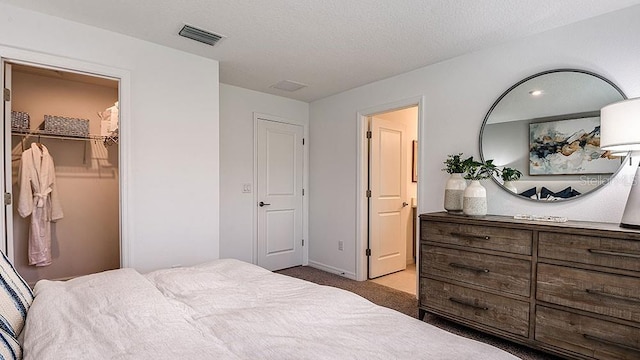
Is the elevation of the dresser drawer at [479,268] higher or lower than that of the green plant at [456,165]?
lower

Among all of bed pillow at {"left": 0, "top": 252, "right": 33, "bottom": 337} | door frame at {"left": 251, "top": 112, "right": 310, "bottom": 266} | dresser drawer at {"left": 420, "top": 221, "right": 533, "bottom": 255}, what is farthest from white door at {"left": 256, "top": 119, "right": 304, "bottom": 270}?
bed pillow at {"left": 0, "top": 252, "right": 33, "bottom": 337}

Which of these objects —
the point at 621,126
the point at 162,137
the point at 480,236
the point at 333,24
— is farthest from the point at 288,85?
the point at 621,126

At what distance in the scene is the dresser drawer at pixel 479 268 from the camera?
2119 millimetres

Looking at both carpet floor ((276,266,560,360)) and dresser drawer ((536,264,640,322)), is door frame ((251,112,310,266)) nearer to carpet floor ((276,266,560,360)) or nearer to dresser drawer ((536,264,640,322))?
carpet floor ((276,266,560,360))

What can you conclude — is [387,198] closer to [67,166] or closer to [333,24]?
[333,24]

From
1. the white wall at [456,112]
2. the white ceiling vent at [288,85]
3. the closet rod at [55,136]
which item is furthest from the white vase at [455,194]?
the closet rod at [55,136]

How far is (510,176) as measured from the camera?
253 centimetres

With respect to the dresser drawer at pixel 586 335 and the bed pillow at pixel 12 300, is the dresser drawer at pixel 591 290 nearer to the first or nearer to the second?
the dresser drawer at pixel 586 335

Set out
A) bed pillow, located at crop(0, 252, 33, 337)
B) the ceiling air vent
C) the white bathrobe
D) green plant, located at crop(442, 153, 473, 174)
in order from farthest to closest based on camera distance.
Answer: the white bathrobe, green plant, located at crop(442, 153, 473, 174), the ceiling air vent, bed pillow, located at crop(0, 252, 33, 337)

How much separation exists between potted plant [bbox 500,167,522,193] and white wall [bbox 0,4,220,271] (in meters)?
2.52

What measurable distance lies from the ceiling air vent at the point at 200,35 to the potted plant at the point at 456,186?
7.22 feet

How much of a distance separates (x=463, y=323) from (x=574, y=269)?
2.82ft

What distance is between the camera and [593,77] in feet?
7.12

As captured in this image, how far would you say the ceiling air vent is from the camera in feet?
7.85
